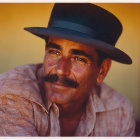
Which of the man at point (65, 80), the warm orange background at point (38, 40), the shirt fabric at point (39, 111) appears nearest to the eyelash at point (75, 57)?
the man at point (65, 80)

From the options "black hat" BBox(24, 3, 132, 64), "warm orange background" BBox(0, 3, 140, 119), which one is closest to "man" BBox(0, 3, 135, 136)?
"black hat" BBox(24, 3, 132, 64)

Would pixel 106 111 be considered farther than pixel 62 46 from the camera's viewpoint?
Yes

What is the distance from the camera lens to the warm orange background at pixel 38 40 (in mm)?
3436

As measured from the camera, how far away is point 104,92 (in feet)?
9.10

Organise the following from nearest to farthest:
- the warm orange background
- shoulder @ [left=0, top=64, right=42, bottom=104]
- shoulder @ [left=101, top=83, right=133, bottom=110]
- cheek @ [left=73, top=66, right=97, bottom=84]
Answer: shoulder @ [left=0, top=64, right=42, bottom=104], cheek @ [left=73, top=66, right=97, bottom=84], shoulder @ [left=101, top=83, right=133, bottom=110], the warm orange background

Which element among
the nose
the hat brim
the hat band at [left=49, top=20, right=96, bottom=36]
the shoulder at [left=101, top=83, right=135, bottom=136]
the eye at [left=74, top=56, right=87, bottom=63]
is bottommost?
the shoulder at [left=101, top=83, right=135, bottom=136]

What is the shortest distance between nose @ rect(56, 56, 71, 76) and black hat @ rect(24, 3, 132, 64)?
0.22 m

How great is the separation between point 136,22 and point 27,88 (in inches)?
69.1

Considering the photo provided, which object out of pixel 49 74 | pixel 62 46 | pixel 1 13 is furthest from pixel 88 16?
pixel 1 13

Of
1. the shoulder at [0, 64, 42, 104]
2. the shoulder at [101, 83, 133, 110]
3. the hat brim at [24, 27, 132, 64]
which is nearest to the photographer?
the hat brim at [24, 27, 132, 64]

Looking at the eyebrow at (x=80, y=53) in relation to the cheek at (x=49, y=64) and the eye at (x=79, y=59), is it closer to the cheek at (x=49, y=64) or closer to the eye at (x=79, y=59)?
the eye at (x=79, y=59)

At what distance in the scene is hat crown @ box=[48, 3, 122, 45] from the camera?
7.79ft

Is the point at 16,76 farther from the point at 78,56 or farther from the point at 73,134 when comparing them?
the point at 73,134

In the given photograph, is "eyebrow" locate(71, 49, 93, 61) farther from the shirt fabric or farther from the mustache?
the shirt fabric
